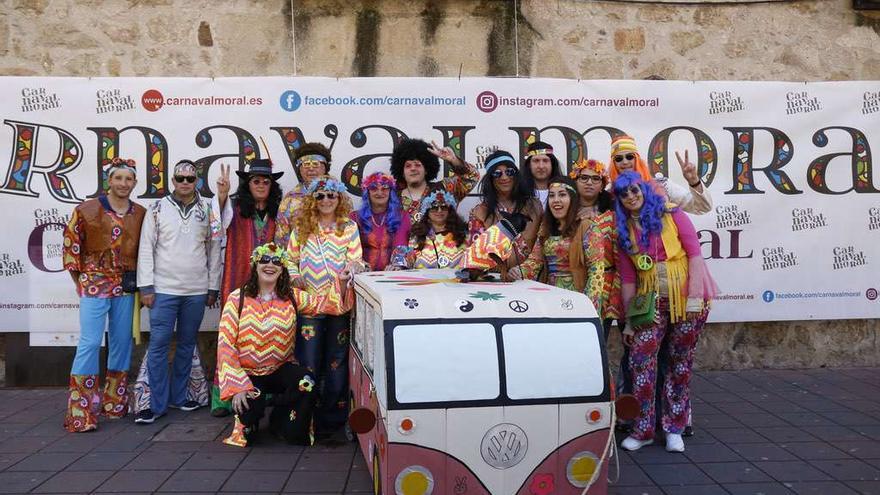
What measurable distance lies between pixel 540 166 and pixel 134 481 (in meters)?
3.44

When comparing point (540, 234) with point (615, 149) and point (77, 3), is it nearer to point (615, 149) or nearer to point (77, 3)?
point (615, 149)

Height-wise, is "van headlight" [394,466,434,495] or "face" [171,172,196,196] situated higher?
"face" [171,172,196,196]

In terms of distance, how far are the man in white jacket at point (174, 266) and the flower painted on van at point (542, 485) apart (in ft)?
10.8

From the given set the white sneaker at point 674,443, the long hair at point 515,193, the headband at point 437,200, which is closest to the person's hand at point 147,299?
the headband at point 437,200

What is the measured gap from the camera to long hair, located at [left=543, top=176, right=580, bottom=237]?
15.6ft

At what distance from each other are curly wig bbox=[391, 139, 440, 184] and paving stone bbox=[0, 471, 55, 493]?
323cm

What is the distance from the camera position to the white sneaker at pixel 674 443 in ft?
15.3

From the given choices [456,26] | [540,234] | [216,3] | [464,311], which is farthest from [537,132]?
[464,311]

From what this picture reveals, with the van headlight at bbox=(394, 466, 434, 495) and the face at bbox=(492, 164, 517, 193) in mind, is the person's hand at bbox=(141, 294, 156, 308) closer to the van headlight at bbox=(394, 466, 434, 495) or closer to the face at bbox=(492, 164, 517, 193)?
the face at bbox=(492, 164, 517, 193)

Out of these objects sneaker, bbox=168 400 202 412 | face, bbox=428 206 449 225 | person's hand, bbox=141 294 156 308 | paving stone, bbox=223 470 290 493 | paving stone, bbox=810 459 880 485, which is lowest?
paving stone, bbox=810 459 880 485

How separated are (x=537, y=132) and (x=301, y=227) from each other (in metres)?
2.48

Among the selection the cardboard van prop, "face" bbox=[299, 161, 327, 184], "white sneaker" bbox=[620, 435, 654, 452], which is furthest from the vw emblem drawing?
"face" bbox=[299, 161, 327, 184]

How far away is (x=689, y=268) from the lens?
4.62 metres

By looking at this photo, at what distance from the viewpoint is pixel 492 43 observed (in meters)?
6.50
